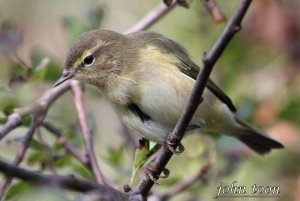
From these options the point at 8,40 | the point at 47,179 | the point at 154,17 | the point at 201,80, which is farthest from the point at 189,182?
the point at 47,179

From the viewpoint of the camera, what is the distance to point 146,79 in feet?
10.5

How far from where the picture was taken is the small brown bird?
125 inches

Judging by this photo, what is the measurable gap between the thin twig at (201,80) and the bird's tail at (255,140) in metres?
1.49

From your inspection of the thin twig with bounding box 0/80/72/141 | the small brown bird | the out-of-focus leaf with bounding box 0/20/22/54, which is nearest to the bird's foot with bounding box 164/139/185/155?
the small brown bird

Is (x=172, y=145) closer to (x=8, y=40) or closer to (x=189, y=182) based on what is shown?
(x=189, y=182)

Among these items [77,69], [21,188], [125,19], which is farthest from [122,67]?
[125,19]

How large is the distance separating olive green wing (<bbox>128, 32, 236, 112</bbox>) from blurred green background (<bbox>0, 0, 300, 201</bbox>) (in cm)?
36

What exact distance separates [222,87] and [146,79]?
1.03 m

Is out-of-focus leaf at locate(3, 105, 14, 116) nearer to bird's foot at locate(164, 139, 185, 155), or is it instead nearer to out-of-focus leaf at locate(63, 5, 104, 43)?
out-of-focus leaf at locate(63, 5, 104, 43)

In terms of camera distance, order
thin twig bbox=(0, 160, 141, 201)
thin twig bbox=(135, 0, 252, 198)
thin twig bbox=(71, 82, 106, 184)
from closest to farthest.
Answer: thin twig bbox=(0, 160, 141, 201)
thin twig bbox=(135, 0, 252, 198)
thin twig bbox=(71, 82, 106, 184)

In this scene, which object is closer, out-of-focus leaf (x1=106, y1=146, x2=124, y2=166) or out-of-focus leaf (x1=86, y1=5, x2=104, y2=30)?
out-of-focus leaf (x1=106, y1=146, x2=124, y2=166)

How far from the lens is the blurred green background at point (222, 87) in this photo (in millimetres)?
3334

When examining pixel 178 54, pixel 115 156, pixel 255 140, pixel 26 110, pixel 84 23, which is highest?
pixel 84 23

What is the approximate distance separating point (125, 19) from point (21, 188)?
3894 mm
